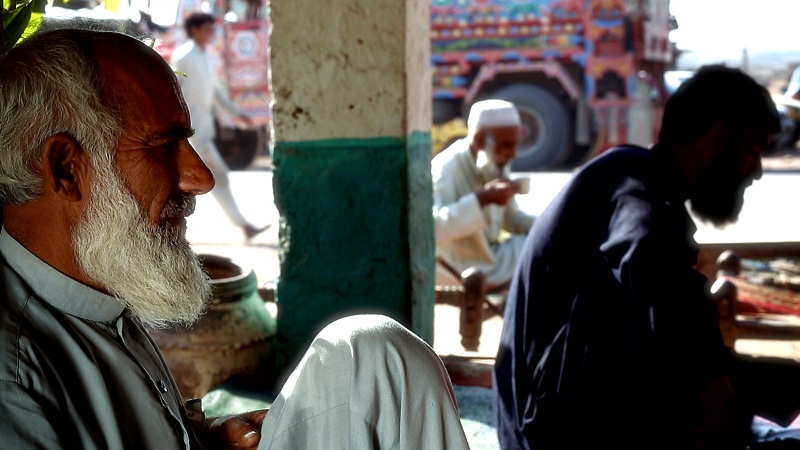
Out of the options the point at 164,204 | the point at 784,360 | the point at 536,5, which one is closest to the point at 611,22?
the point at 536,5

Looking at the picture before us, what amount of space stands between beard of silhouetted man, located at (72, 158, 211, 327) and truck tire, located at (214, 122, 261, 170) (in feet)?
38.2

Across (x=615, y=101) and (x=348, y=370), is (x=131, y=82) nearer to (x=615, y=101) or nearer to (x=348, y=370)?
(x=348, y=370)

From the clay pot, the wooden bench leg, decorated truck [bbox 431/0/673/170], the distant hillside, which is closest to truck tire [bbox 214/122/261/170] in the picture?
decorated truck [bbox 431/0/673/170]

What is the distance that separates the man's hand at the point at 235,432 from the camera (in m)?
1.64

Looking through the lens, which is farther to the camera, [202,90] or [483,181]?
[202,90]

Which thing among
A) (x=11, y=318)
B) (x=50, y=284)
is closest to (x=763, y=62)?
(x=50, y=284)

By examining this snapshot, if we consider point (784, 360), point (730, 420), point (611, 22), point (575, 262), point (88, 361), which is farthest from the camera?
point (611, 22)

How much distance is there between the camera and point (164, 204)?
156 cm

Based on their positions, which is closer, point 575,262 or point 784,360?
point 575,262

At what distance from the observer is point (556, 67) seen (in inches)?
439

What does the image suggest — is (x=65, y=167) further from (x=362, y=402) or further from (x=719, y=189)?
(x=719, y=189)

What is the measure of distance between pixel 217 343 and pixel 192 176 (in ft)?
6.56

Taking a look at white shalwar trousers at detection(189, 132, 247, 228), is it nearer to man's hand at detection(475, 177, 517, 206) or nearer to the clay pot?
man's hand at detection(475, 177, 517, 206)

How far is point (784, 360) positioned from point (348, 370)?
1842mm
